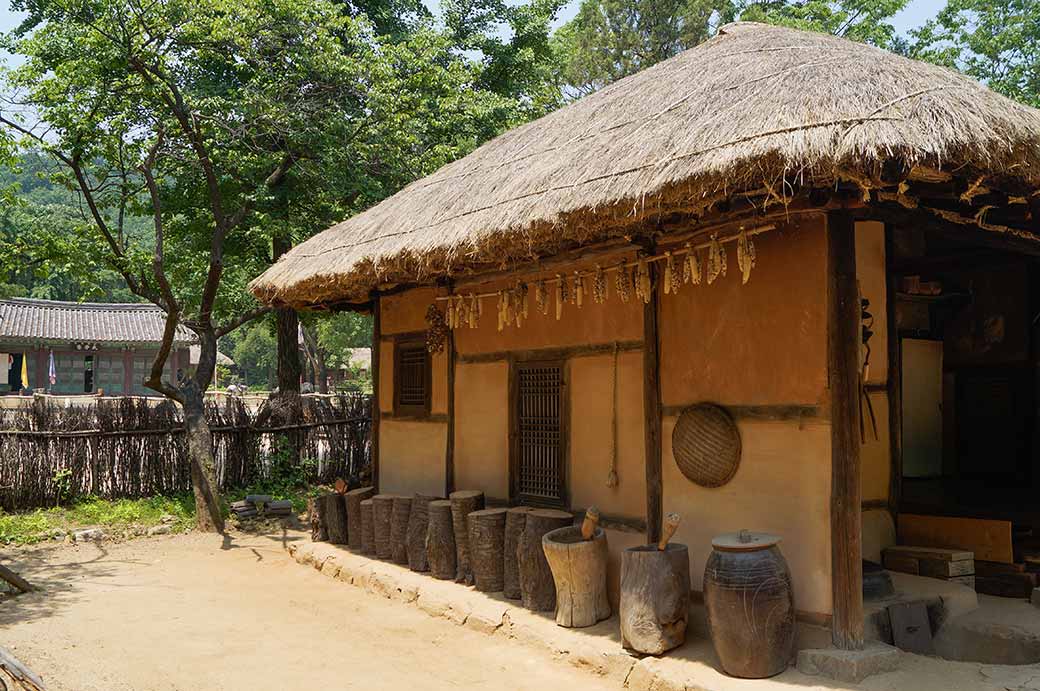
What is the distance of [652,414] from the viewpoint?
18.4 feet

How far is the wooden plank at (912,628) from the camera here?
488cm

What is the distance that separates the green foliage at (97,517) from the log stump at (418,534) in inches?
159

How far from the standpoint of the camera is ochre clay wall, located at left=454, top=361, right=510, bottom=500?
23.6 feet

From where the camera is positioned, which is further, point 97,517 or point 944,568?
point 97,517

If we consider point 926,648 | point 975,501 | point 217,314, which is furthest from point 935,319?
point 217,314

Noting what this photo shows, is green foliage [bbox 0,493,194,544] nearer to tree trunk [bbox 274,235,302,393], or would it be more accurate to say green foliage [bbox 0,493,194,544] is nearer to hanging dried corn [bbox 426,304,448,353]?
tree trunk [bbox 274,235,302,393]

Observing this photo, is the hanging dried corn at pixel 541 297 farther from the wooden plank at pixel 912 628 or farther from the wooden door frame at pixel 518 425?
the wooden plank at pixel 912 628

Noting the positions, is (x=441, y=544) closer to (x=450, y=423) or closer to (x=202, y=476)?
(x=450, y=423)

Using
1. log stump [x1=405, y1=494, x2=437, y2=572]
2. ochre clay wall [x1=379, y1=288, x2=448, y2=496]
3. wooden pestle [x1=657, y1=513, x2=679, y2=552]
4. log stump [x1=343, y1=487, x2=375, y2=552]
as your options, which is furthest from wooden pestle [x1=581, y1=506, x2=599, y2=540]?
log stump [x1=343, y1=487, x2=375, y2=552]

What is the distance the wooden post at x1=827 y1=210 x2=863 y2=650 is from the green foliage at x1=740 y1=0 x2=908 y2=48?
16736 mm

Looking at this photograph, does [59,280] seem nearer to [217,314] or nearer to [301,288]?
[217,314]

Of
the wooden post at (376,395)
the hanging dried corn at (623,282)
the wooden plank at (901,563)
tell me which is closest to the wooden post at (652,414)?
the hanging dried corn at (623,282)

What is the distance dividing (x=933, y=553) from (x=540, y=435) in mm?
2931

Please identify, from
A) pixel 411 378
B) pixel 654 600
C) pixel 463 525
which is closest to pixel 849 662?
pixel 654 600
